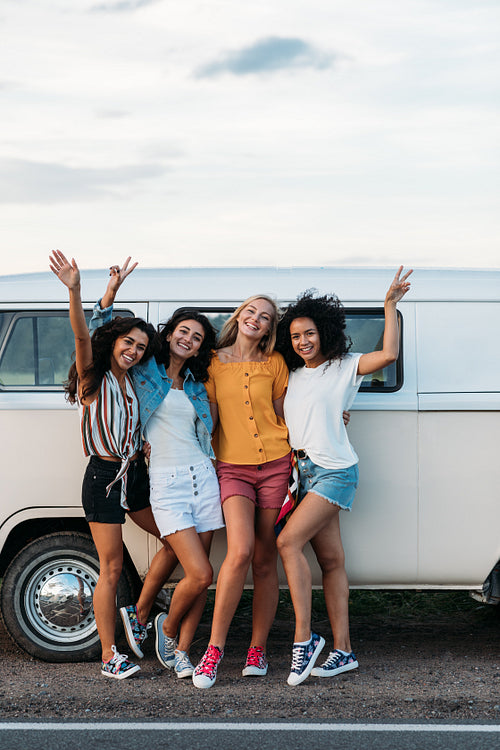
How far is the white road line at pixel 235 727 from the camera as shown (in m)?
4.20

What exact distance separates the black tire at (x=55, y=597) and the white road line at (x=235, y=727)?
92 centimetres

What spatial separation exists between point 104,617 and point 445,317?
272 centimetres

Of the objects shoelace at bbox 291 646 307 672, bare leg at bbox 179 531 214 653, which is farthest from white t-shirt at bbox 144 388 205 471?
shoelace at bbox 291 646 307 672

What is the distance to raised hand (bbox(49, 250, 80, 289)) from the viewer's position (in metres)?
4.59

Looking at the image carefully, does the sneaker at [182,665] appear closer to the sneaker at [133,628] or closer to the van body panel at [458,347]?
the sneaker at [133,628]

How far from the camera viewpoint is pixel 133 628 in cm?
504

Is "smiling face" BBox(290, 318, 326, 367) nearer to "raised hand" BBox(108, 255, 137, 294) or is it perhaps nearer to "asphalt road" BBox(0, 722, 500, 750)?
"raised hand" BBox(108, 255, 137, 294)

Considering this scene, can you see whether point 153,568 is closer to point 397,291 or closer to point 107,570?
point 107,570

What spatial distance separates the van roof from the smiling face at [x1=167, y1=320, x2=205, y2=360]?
381 millimetres

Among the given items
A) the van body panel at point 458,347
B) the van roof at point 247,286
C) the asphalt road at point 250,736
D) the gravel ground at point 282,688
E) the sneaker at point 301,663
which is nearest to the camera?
the asphalt road at point 250,736

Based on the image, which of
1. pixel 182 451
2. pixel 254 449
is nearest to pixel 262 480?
pixel 254 449

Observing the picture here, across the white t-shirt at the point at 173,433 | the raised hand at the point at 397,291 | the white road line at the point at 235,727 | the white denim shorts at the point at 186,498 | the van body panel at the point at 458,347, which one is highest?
the raised hand at the point at 397,291

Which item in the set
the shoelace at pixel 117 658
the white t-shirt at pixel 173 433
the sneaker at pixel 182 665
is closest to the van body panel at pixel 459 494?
the white t-shirt at pixel 173 433

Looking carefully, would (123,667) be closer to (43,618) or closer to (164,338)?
(43,618)
